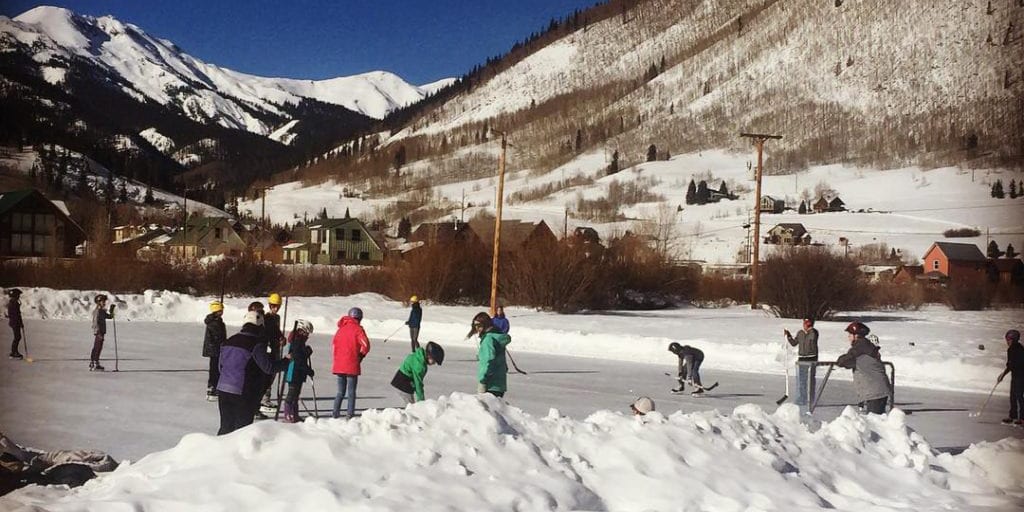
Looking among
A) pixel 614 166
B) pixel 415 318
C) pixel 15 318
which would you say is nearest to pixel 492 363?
pixel 15 318

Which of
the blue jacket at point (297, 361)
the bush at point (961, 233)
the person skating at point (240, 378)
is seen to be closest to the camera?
the person skating at point (240, 378)

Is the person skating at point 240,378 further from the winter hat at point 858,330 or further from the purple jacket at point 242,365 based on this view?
the winter hat at point 858,330

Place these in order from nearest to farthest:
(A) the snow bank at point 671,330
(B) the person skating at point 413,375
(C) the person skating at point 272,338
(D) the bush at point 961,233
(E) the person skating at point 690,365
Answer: (B) the person skating at point 413,375 < (C) the person skating at point 272,338 < (E) the person skating at point 690,365 < (A) the snow bank at point 671,330 < (D) the bush at point 961,233

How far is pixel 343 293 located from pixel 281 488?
3974 centimetres

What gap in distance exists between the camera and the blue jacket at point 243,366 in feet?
29.7

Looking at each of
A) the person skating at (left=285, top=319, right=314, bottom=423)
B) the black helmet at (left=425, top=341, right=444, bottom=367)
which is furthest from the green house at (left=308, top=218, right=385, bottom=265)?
the black helmet at (left=425, top=341, right=444, bottom=367)

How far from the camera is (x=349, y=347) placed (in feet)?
37.1

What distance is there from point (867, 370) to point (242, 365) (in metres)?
7.91

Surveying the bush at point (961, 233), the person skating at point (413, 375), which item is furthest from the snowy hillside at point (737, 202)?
the person skating at point (413, 375)

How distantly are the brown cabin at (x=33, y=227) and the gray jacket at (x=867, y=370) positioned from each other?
22135 mm

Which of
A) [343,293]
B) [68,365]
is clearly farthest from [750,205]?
[68,365]

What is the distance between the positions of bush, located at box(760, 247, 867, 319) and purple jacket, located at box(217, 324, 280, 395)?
3299cm

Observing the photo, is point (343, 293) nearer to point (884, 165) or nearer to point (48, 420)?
point (48, 420)

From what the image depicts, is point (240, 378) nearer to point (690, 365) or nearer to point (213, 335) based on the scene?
point (213, 335)
